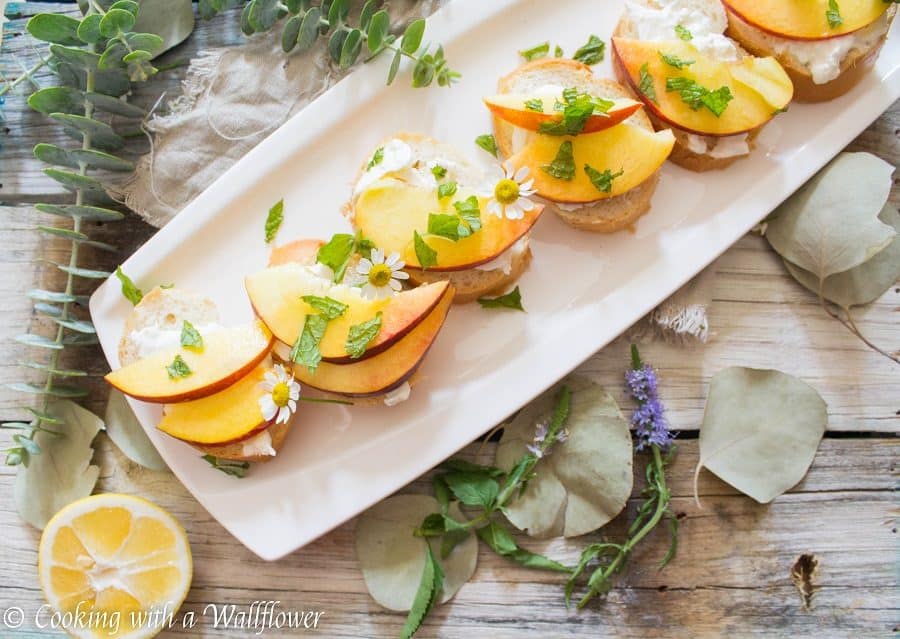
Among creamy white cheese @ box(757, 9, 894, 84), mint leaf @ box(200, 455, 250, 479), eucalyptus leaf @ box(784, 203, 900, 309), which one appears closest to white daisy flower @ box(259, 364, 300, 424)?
mint leaf @ box(200, 455, 250, 479)

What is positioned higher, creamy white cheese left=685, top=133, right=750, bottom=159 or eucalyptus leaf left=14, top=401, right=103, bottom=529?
creamy white cheese left=685, top=133, right=750, bottom=159

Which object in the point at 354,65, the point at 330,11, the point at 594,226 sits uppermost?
the point at 330,11

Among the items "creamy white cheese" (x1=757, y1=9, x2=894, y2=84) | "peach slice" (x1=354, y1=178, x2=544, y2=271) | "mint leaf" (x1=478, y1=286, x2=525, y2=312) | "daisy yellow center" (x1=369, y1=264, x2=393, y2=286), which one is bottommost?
"mint leaf" (x1=478, y1=286, x2=525, y2=312)

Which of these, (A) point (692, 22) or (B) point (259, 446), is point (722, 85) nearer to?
(A) point (692, 22)

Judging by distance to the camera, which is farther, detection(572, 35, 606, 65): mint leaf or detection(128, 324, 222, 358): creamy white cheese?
detection(572, 35, 606, 65): mint leaf

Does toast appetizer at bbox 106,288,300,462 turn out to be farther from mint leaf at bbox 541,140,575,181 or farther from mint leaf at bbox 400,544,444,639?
mint leaf at bbox 541,140,575,181

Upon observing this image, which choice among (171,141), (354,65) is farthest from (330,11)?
(171,141)

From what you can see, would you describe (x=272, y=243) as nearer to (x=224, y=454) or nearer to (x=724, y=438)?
(x=224, y=454)
